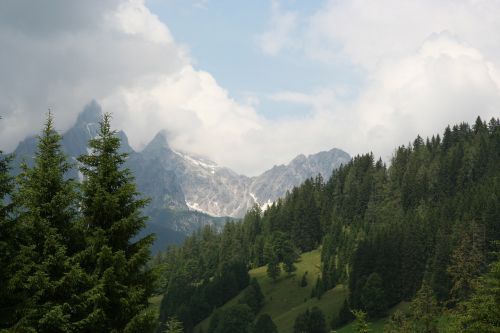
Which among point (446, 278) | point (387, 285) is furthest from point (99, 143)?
point (387, 285)

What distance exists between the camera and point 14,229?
25250 mm

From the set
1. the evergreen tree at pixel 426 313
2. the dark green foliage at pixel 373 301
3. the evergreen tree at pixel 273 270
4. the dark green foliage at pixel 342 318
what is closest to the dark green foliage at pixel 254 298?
the evergreen tree at pixel 273 270

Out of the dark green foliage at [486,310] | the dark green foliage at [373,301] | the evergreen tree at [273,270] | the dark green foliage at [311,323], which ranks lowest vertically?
the dark green foliage at [311,323]

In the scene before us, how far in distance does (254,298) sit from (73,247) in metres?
146

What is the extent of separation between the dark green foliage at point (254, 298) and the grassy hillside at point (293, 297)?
1.96 meters

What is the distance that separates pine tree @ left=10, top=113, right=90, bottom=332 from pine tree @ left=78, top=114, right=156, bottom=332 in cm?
85

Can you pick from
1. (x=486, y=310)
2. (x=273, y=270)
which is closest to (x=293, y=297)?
(x=273, y=270)

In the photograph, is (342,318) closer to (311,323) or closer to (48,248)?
(311,323)

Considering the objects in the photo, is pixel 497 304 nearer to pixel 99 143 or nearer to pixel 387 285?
pixel 99 143

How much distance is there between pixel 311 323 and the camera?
133875 millimetres

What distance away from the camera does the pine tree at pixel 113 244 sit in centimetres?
2555

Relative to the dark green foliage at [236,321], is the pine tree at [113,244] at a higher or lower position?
higher

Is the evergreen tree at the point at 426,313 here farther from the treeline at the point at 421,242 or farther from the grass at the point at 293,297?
the grass at the point at 293,297

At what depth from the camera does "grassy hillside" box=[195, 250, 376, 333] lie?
490ft
